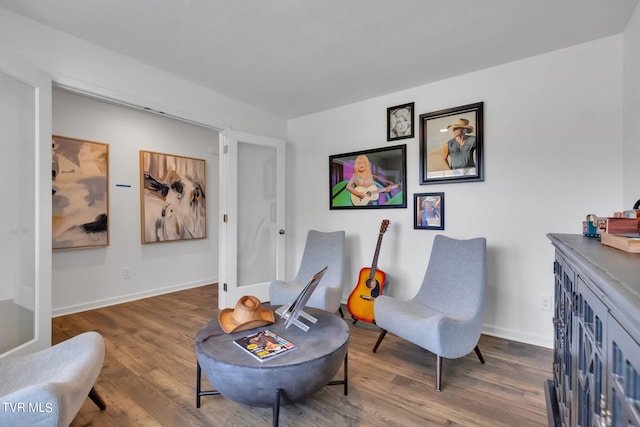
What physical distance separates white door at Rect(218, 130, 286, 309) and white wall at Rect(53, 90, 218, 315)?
1320 millimetres

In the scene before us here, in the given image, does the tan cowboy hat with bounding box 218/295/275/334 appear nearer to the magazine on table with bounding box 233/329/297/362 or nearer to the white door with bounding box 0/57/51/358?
the magazine on table with bounding box 233/329/297/362

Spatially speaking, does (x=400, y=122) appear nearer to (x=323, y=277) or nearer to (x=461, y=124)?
(x=461, y=124)

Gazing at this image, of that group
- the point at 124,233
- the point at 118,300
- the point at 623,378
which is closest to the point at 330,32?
the point at 623,378

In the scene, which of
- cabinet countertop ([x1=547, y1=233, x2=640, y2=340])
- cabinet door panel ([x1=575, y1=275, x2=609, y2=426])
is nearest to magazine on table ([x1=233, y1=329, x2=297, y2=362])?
cabinet door panel ([x1=575, y1=275, x2=609, y2=426])

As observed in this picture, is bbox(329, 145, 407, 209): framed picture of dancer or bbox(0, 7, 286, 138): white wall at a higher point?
bbox(0, 7, 286, 138): white wall

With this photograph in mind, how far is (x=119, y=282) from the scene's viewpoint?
377cm

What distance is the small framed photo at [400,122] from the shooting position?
314 cm

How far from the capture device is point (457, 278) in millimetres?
2385

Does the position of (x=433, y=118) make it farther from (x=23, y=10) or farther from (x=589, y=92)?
(x=23, y=10)

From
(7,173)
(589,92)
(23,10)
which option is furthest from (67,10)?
(589,92)

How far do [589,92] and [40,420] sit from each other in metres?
3.65

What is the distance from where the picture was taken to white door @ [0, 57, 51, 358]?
78.9 inches

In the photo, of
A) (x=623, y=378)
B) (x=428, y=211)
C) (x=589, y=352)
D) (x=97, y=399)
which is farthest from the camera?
(x=428, y=211)

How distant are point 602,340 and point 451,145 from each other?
2.45 meters
